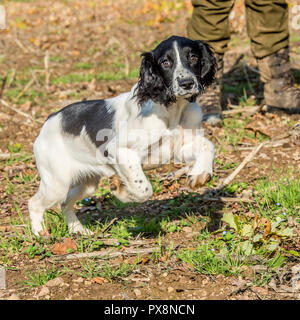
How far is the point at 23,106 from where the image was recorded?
6.78 m

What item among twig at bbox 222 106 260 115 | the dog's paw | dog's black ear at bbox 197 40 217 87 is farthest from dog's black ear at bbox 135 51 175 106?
twig at bbox 222 106 260 115

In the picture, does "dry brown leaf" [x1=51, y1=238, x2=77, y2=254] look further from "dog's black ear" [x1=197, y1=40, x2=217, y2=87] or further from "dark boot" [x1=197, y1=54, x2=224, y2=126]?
"dark boot" [x1=197, y1=54, x2=224, y2=126]

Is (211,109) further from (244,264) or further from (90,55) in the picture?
(90,55)

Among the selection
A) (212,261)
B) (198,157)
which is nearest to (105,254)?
(212,261)

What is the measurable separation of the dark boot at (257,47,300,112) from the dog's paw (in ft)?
9.12

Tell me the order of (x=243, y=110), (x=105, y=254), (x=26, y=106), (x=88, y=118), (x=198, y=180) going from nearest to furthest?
(x=198, y=180)
(x=105, y=254)
(x=88, y=118)
(x=243, y=110)
(x=26, y=106)

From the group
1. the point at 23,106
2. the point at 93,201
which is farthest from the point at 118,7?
the point at 93,201

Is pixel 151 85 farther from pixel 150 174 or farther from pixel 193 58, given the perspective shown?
pixel 150 174

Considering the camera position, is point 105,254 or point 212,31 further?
point 212,31

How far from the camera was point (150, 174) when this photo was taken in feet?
16.3

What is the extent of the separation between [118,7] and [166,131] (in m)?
9.46

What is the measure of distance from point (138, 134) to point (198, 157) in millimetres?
426

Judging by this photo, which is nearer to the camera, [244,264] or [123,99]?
[244,264]

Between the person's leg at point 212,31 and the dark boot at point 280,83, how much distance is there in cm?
54
